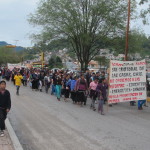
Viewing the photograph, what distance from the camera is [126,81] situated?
1380 cm

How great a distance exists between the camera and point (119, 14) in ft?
114

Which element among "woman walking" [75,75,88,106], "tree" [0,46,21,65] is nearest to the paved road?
"woman walking" [75,75,88,106]

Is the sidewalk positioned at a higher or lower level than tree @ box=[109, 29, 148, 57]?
lower

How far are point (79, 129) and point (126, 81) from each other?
16.7ft

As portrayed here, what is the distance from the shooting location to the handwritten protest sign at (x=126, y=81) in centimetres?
1331

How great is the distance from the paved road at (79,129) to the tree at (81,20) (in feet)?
73.6

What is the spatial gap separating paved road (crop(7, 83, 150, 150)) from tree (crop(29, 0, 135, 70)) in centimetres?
2244

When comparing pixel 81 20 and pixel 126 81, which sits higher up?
pixel 81 20

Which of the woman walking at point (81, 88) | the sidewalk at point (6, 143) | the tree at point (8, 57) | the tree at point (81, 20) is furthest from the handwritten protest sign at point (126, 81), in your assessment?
the tree at point (8, 57)

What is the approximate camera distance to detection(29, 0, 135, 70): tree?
113 feet

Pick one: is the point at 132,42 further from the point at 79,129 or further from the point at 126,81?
the point at 79,129

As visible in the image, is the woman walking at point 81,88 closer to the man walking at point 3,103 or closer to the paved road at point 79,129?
the paved road at point 79,129

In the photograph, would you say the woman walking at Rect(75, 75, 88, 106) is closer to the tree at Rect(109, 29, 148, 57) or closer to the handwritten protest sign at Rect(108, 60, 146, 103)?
the handwritten protest sign at Rect(108, 60, 146, 103)

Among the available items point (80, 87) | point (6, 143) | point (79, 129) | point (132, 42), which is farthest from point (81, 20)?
point (6, 143)
